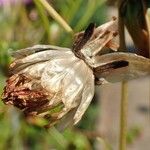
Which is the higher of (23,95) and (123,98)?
(23,95)

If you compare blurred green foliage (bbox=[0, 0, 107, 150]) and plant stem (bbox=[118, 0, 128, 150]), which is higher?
plant stem (bbox=[118, 0, 128, 150])

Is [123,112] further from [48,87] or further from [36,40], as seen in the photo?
[36,40]

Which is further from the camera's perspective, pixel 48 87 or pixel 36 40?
pixel 36 40

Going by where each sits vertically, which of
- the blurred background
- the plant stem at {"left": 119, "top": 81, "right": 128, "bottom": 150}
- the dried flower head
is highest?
the dried flower head

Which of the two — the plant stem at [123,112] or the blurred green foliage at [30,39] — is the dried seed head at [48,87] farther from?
the blurred green foliage at [30,39]

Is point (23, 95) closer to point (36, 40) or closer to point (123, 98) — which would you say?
point (123, 98)

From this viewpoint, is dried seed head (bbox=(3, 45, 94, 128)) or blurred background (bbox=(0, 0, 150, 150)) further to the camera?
blurred background (bbox=(0, 0, 150, 150))

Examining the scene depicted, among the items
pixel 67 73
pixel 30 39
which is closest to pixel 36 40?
pixel 30 39

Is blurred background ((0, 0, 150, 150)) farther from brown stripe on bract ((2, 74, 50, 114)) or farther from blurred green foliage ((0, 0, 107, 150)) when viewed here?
brown stripe on bract ((2, 74, 50, 114))

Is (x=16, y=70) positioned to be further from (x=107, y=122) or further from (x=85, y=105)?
(x=107, y=122)

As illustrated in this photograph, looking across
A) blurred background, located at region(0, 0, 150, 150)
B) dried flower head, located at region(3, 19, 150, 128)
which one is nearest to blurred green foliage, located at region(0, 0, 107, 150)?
blurred background, located at region(0, 0, 150, 150)
